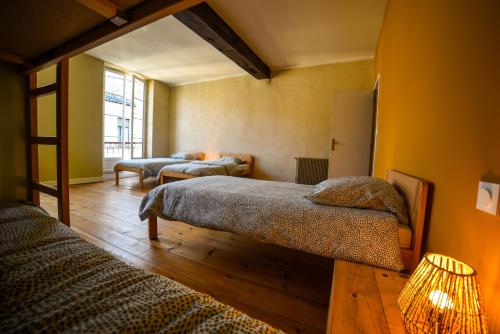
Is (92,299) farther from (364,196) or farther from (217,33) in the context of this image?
(217,33)

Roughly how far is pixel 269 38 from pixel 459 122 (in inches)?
121

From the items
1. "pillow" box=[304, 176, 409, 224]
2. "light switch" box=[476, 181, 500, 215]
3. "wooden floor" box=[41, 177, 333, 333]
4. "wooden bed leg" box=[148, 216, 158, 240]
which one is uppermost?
"light switch" box=[476, 181, 500, 215]

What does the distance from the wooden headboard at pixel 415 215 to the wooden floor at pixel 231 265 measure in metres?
0.54

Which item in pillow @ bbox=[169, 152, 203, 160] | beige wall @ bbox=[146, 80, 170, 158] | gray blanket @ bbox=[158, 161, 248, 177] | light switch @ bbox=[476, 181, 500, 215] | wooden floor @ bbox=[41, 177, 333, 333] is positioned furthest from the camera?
beige wall @ bbox=[146, 80, 170, 158]

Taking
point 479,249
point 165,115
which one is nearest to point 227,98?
point 165,115

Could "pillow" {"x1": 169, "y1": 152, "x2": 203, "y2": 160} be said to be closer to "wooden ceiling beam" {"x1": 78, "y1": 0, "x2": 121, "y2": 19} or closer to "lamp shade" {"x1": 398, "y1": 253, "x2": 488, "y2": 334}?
"wooden ceiling beam" {"x1": 78, "y1": 0, "x2": 121, "y2": 19}

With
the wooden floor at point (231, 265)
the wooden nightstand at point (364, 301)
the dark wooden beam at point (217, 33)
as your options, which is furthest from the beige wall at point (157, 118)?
the wooden nightstand at point (364, 301)

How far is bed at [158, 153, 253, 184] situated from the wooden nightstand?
10.1 feet

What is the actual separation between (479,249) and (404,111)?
113 centimetres

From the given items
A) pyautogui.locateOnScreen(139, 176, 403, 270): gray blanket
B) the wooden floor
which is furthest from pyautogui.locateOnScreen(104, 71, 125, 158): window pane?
pyautogui.locateOnScreen(139, 176, 403, 270): gray blanket

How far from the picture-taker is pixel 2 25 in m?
0.86

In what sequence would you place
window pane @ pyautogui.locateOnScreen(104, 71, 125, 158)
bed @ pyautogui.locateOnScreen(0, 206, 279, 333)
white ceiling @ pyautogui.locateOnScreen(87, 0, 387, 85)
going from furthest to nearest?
window pane @ pyautogui.locateOnScreen(104, 71, 125, 158) → white ceiling @ pyautogui.locateOnScreen(87, 0, 387, 85) → bed @ pyautogui.locateOnScreen(0, 206, 279, 333)

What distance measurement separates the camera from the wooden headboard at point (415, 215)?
1.00 metres

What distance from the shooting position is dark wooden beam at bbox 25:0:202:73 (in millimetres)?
717
